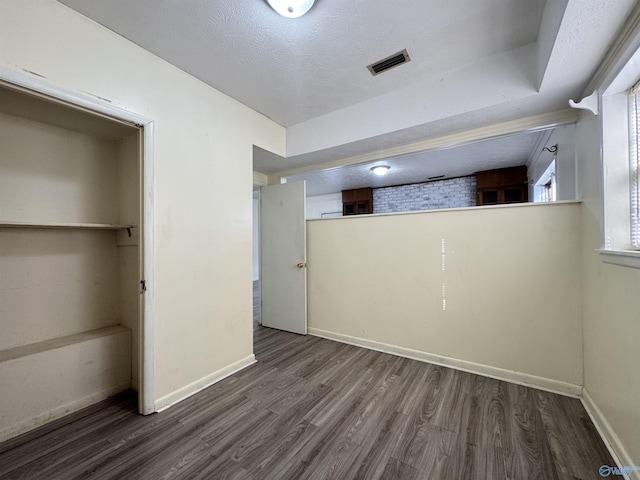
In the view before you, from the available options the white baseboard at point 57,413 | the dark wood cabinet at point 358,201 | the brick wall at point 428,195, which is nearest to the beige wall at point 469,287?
the brick wall at point 428,195

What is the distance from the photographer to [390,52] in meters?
1.93

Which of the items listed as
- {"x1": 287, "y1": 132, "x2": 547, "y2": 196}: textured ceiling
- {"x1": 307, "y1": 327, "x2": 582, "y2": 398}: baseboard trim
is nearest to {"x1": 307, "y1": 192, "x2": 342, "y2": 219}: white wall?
{"x1": 287, "y1": 132, "x2": 547, "y2": 196}: textured ceiling

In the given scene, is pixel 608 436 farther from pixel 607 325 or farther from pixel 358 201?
pixel 358 201

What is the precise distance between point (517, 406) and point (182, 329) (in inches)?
106

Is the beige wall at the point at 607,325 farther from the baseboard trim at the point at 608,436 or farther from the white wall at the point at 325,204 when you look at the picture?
the white wall at the point at 325,204

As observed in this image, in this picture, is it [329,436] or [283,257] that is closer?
[329,436]

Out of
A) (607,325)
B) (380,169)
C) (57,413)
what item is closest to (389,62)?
(380,169)

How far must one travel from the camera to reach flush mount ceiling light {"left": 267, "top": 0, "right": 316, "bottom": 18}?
4.82 feet

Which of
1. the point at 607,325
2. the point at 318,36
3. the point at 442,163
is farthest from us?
the point at 442,163

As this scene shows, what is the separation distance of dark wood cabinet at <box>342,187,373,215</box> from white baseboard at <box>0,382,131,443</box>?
498 centimetres

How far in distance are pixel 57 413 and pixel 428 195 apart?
18.4 feet

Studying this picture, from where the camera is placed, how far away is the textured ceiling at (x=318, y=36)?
1.56 m

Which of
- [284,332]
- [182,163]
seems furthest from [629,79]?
[284,332]

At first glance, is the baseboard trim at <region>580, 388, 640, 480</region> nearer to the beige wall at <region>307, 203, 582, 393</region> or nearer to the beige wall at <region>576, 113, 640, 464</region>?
the beige wall at <region>576, 113, 640, 464</region>
